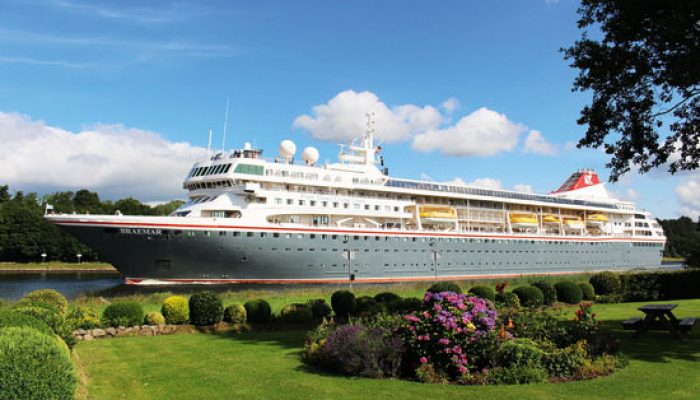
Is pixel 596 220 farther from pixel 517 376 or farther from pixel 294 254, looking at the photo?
pixel 517 376

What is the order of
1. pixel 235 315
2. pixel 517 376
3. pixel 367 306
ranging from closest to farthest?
pixel 517 376 → pixel 235 315 → pixel 367 306

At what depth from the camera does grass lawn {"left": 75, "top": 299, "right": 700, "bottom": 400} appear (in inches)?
316

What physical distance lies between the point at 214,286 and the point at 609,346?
26.0 meters

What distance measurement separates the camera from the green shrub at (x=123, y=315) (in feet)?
45.1

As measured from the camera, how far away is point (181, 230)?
31703 millimetres

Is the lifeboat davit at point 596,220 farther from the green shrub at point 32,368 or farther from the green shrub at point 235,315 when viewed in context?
the green shrub at point 32,368

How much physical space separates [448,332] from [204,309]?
7880 mm

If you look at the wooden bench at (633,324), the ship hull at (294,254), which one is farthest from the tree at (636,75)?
the ship hull at (294,254)

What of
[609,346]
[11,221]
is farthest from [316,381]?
[11,221]

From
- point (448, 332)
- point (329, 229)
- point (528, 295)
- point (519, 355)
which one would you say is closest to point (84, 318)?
point (448, 332)

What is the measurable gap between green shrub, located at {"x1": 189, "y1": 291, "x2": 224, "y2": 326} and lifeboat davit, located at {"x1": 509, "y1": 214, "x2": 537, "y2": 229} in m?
40.2

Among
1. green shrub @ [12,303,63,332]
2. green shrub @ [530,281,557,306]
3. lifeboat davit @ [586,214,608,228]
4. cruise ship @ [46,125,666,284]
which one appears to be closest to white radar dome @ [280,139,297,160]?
cruise ship @ [46,125,666,284]

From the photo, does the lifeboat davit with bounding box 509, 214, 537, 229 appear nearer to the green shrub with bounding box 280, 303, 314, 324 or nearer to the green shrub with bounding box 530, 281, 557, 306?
the green shrub with bounding box 530, 281, 557, 306

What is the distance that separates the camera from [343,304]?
16.4 metres
